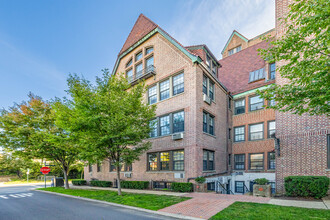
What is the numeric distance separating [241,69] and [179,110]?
38.9 ft

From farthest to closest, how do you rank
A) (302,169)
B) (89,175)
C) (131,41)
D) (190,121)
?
(89,175), (131,41), (190,121), (302,169)

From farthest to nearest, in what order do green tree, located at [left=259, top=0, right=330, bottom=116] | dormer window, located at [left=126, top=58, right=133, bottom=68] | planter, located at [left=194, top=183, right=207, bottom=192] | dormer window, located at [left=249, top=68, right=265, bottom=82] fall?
dormer window, located at [left=126, top=58, right=133, bottom=68], dormer window, located at [left=249, top=68, right=265, bottom=82], planter, located at [left=194, top=183, right=207, bottom=192], green tree, located at [left=259, top=0, right=330, bottom=116]

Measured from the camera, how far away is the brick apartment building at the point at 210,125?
37.9 feet

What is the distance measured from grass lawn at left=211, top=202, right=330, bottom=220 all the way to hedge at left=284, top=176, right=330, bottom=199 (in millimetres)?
2649

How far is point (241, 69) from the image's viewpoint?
888 inches

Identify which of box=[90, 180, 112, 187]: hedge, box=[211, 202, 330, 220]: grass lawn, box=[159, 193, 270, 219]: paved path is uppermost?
box=[211, 202, 330, 220]: grass lawn

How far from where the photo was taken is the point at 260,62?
2108cm

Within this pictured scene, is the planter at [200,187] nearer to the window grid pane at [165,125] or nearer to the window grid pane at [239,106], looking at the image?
the window grid pane at [165,125]

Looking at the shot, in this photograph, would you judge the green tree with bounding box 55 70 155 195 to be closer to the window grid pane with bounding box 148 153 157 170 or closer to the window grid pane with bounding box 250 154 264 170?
the window grid pane with bounding box 148 153 157 170

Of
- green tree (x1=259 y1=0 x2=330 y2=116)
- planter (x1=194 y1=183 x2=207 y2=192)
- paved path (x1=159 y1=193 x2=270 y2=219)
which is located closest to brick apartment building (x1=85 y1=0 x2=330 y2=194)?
planter (x1=194 y1=183 x2=207 y2=192)

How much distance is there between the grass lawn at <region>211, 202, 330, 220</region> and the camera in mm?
6445

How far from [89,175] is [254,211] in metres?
21.4

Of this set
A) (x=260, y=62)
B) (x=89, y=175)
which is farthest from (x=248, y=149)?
(x=89, y=175)

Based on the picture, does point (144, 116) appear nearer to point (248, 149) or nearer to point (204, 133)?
point (204, 133)
